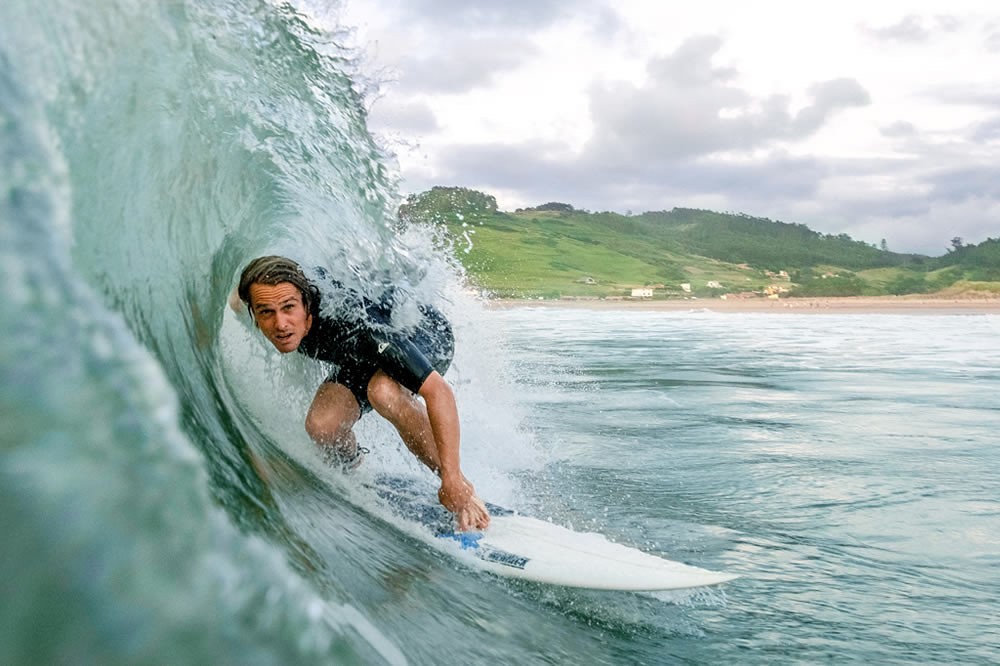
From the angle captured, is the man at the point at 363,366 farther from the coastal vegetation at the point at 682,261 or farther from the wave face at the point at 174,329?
the coastal vegetation at the point at 682,261

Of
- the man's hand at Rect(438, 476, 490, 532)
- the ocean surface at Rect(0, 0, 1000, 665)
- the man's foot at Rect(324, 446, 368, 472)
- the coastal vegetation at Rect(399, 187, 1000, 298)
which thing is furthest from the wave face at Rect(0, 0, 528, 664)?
the coastal vegetation at Rect(399, 187, 1000, 298)

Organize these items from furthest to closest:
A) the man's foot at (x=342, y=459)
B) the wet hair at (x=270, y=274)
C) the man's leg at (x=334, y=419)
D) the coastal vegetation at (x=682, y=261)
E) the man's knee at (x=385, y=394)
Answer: the coastal vegetation at (x=682, y=261) < the man's foot at (x=342, y=459) < the man's leg at (x=334, y=419) < the man's knee at (x=385, y=394) < the wet hair at (x=270, y=274)

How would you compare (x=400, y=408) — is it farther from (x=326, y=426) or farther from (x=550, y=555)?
(x=550, y=555)

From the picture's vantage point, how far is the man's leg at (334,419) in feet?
13.5

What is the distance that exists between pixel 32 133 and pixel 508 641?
2.21 m

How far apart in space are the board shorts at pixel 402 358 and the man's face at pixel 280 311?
37 centimetres

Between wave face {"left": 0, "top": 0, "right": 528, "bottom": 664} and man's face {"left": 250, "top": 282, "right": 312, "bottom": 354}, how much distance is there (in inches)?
13.7

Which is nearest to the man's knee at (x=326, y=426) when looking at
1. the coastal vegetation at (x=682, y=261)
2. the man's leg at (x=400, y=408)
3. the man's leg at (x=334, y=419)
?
the man's leg at (x=334, y=419)

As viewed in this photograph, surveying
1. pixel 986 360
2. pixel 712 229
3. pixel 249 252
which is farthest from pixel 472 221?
pixel 249 252

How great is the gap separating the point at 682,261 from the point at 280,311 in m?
80.2

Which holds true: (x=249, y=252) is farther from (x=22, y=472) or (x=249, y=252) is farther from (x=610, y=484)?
(x=22, y=472)

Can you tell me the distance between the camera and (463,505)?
3.62 m

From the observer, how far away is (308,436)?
4.44 m

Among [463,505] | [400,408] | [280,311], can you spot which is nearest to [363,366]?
[400,408]
